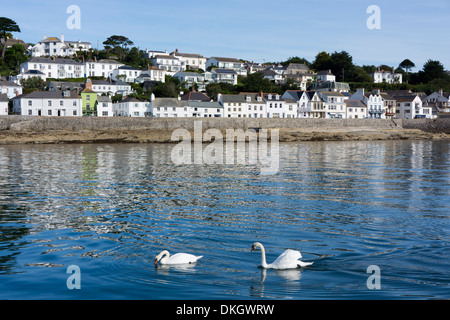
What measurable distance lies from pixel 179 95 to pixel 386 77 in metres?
85.9

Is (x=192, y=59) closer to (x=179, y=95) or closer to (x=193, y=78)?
(x=193, y=78)

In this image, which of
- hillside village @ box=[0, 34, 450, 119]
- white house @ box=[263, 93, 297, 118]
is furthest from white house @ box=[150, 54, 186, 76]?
white house @ box=[263, 93, 297, 118]

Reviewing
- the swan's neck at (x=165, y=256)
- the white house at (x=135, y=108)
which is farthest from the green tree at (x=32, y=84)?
the swan's neck at (x=165, y=256)

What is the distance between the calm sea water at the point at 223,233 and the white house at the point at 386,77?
12915cm

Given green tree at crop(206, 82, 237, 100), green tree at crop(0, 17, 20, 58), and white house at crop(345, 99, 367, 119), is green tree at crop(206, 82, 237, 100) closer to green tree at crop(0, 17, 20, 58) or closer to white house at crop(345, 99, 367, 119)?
white house at crop(345, 99, 367, 119)

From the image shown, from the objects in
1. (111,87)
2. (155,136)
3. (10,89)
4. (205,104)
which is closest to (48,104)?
(10,89)

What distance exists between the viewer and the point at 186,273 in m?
11.1

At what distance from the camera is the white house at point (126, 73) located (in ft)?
364

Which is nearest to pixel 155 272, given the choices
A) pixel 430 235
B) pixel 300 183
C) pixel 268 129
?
pixel 430 235

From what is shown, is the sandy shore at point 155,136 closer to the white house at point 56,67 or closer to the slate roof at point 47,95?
the slate roof at point 47,95

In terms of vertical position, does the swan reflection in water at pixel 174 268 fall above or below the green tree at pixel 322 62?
below

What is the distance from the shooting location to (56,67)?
11288 cm

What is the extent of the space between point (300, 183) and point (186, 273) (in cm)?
1543
